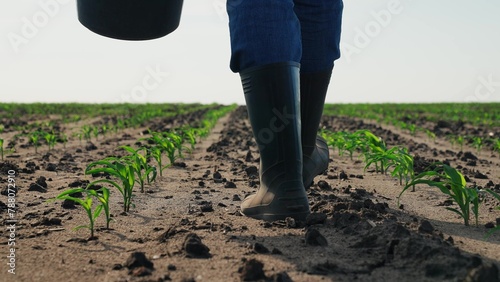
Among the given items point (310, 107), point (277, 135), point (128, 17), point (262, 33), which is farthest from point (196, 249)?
point (310, 107)

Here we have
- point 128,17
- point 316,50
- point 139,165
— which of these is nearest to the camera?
point 128,17

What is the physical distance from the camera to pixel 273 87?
2156 mm

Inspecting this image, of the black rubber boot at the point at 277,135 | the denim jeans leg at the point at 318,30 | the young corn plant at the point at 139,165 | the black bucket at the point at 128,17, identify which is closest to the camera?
the black rubber boot at the point at 277,135

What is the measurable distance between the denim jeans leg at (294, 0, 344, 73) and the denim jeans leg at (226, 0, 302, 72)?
1.74ft

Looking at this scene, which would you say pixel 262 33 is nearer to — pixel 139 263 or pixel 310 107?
pixel 310 107

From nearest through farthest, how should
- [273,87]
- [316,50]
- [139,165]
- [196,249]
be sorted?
[196,249] < [273,87] < [316,50] < [139,165]

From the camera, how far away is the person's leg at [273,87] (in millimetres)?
2168

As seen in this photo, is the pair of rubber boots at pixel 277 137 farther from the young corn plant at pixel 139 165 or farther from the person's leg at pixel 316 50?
the young corn plant at pixel 139 165

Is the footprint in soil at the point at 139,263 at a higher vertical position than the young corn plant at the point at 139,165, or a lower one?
lower

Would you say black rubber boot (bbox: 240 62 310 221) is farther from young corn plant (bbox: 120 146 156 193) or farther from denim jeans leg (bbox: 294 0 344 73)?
young corn plant (bbox: 120 146 156 193)

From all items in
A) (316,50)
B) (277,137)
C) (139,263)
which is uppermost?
(316,50)

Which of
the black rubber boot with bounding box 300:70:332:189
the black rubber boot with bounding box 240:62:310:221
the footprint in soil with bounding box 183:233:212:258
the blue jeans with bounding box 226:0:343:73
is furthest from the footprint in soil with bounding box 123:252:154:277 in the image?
the black rubber boot with bounding box 300:70:332:189

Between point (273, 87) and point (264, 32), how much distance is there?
0.23 metres

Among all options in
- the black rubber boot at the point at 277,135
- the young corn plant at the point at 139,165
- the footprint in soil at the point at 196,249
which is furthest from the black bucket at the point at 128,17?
the footprint in soil at the point at 196,249
